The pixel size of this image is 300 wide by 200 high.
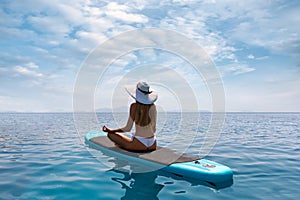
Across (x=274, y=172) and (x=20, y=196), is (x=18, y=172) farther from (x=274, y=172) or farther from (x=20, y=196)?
(x=274, y=172)

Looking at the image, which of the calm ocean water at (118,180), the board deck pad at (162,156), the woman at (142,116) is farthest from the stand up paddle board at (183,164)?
the woman at (142,116)

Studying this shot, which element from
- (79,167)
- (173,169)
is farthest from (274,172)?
(79,167)

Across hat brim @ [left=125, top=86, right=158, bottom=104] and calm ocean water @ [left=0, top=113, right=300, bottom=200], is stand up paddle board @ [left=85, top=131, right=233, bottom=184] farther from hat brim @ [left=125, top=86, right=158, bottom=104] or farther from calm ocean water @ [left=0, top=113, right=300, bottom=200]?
hat brim @ [left=125, top=86, right=158, bottom=104]

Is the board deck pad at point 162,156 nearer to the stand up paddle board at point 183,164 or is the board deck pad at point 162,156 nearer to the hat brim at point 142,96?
the stand up paddle board at point 183,164

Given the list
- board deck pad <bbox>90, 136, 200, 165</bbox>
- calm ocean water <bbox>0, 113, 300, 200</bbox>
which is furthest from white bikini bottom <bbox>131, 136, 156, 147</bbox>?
calm ocean water <bbox>0, 113, 300, 200</bbox>

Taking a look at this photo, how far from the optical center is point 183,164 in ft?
21.0

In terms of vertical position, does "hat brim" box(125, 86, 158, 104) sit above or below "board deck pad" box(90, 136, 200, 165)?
above

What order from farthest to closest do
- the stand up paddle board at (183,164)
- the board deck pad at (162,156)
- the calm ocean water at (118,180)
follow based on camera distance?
the board deck pad at (162,156), the stand up paddle board at (183,164), the calm ocean water at (118,180)

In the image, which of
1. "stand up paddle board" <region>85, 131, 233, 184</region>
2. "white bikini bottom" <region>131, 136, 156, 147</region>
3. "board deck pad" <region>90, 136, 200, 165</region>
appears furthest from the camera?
"white bikini bottom" <region>131, 136, 156, 147</region>

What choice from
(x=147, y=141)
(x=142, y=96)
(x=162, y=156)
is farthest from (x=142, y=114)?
(x=162, y=156)

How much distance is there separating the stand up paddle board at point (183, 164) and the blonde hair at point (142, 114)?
1.01 m

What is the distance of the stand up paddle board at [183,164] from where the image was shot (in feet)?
19.1

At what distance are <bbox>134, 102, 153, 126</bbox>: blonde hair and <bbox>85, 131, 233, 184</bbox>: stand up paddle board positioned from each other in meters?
1.01

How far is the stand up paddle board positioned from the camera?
5.83m
